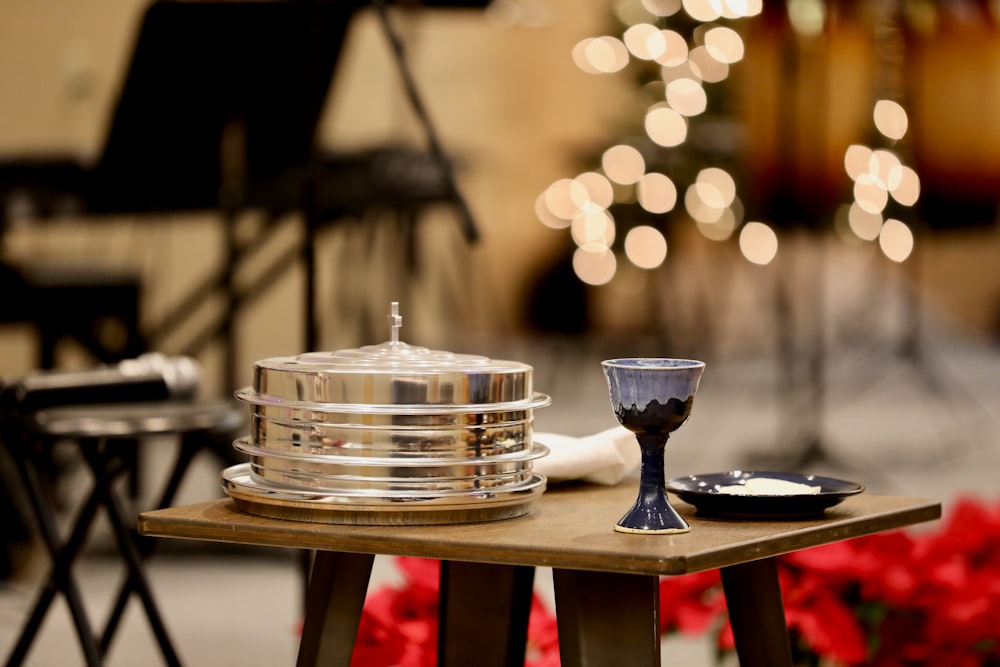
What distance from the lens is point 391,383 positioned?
1089 mm

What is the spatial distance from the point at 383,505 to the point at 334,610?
15 centimetres

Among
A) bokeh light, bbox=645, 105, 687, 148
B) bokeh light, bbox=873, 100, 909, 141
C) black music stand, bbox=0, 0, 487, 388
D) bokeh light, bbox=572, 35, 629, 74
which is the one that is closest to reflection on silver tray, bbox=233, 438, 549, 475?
black music stand, bbox=0, 0, 487, 388

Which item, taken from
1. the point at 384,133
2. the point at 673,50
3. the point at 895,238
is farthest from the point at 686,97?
the point at 384,133

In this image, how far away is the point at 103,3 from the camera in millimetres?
5777

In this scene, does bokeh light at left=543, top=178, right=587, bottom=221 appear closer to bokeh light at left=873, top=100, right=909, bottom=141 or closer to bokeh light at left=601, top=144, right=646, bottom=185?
bokeh light at left=601, top=144, right=646, bottom=185

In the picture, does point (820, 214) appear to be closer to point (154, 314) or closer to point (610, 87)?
point (610, 87)

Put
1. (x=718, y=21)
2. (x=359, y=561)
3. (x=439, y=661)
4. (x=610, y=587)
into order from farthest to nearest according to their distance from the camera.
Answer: (x=718, y=21) < (x=439, y=661) < (x=359, y=561) < (x=610, y=587)

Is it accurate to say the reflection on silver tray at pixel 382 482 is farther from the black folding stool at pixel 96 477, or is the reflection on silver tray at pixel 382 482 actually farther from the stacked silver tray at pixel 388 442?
the black folding stool at pixel 96 477

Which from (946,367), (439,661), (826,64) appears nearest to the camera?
(439,661)

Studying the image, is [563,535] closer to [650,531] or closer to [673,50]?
[650,531]

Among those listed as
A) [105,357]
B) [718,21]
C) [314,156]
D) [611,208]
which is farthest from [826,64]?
[314,156]

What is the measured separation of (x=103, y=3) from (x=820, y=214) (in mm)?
3459

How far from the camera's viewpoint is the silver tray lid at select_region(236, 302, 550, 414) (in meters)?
1.09

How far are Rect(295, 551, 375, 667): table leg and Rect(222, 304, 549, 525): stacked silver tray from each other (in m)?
0.08
